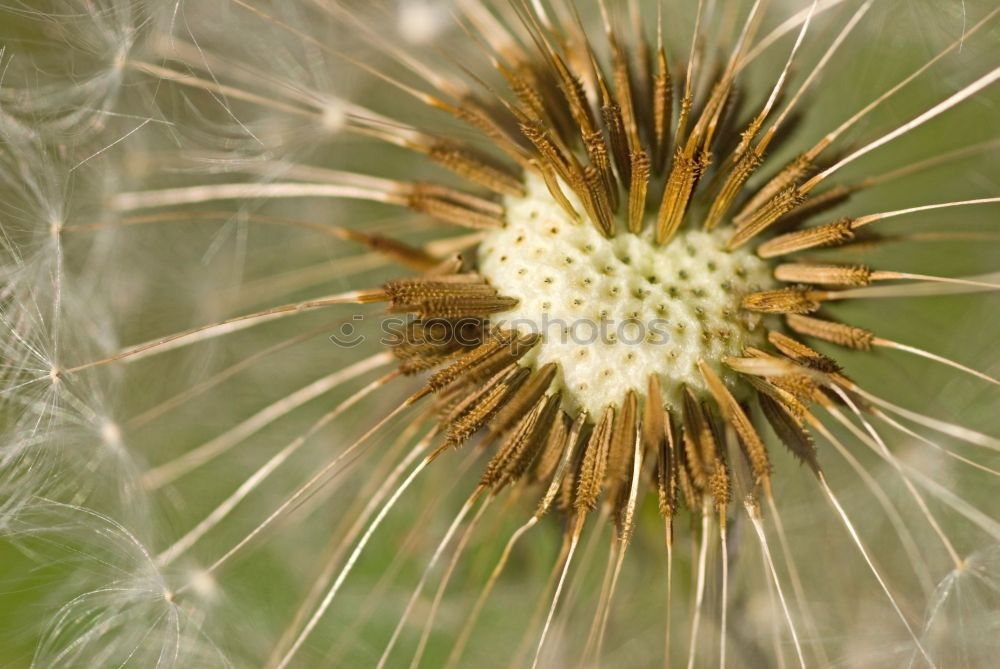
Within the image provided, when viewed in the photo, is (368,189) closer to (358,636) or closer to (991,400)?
(358,636)

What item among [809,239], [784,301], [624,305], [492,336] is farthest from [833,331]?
[492,336]

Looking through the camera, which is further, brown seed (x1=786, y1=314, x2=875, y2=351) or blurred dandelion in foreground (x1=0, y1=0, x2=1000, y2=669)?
blurred dandelion in foreground (x1=0, y1=0, x2=1000, y2=669)

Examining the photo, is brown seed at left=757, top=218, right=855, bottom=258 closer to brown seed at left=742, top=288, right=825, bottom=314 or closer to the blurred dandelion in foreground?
the blurred dandelion in foreground

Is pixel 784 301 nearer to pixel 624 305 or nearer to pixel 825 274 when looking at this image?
pixel 825 274

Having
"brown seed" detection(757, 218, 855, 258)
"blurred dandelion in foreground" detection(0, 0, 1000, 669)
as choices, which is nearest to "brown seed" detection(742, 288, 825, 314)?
"blurred dandelion in foreground" detection(0, 0, 1000, 669)

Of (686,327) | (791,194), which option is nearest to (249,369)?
(686,327)
